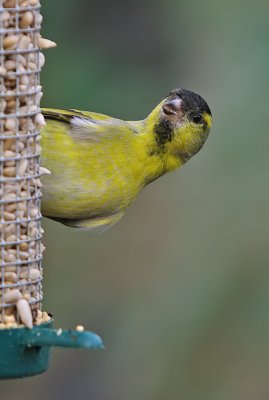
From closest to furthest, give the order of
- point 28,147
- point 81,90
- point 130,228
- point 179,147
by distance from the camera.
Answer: point 28,147 → point 179,147 → point 81,90 → point 130,228

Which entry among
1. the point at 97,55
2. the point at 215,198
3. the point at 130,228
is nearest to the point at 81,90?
the point at 97,55

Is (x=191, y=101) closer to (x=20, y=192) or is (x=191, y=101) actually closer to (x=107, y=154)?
(x=107, y=154)

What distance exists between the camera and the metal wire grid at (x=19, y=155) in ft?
15.2

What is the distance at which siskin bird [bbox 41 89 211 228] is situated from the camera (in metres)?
5.56

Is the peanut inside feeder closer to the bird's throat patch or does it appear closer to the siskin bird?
the siskin bird

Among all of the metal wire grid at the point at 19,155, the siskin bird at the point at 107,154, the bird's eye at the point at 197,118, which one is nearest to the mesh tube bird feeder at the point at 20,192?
the metal wire grid at the point at 19,155

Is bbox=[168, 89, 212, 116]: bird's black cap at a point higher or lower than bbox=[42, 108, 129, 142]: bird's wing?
higher

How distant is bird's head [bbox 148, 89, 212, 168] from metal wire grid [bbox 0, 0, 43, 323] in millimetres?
1236

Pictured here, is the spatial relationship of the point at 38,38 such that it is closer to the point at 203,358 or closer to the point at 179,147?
the point at 179,147

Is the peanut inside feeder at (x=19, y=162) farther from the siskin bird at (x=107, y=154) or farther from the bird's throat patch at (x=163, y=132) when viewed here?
the bird's throat patch at (x=163, y=132)

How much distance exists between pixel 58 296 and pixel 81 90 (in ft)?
6.82

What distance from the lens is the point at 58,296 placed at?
9.25m

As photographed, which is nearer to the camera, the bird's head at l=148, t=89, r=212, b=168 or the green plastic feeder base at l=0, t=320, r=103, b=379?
the green plastic feeder base at l=0, t=320, r=103, b=379

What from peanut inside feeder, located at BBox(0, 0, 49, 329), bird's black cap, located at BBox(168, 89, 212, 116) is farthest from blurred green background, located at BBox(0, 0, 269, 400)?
peanut inside feeder, located at BBox(0, 0, 49, 329)
